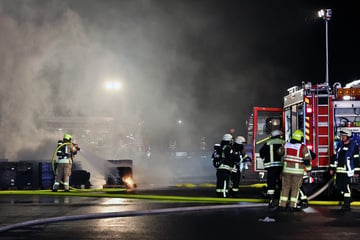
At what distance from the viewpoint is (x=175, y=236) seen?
7.15 meters

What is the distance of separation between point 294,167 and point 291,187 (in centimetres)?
37

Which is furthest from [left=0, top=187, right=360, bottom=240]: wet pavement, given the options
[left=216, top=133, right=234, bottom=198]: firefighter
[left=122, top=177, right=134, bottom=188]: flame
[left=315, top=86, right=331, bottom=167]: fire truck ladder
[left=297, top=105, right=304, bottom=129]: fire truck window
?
[left=122, top=177, right=134, bottom=188]: flame

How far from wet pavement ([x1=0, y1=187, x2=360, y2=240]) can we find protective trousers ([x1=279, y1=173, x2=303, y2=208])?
0.79ft

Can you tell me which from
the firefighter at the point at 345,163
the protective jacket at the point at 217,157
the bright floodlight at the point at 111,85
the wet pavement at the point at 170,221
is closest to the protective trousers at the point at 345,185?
the firefighter at the point at 345,163

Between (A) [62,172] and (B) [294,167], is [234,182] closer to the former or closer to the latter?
(B) [294,167]

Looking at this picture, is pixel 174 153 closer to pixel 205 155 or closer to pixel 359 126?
pixel 205 155

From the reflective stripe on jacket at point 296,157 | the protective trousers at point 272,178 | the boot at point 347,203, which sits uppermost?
the reflective stripe on jacket at point 296,157

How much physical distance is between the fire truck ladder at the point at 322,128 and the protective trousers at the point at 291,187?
2567mm

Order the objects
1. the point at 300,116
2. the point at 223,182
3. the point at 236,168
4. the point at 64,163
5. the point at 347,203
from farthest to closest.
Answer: the point at 64,163 → the point at 236,168 → the point at 300,116 → the point at 223,182 → the point at 347,203

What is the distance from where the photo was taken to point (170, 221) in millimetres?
8578

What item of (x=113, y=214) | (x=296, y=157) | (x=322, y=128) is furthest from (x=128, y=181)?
(x=296, y=157)

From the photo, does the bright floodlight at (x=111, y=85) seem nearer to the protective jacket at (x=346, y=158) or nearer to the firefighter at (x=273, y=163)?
the firefighter at (x=273, y=163)

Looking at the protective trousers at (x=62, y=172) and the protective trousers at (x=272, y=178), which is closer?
the protective trousers at (x=272, y=178)

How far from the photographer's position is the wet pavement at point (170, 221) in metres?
7.31
